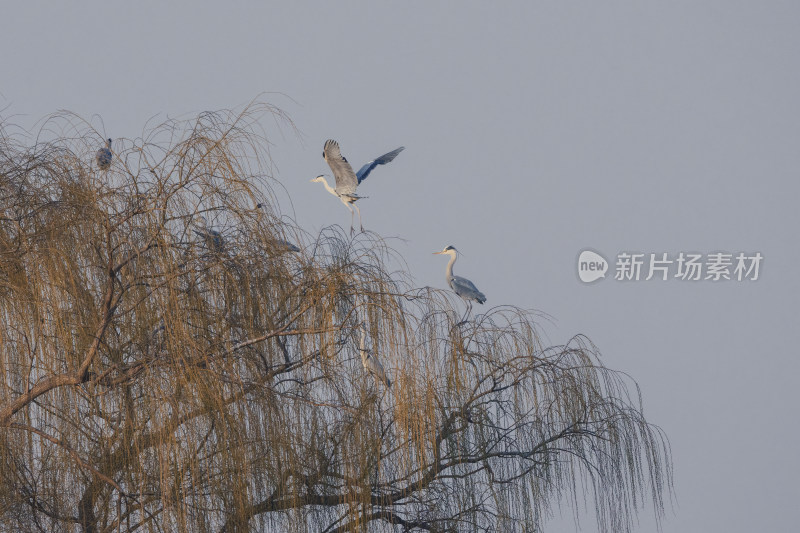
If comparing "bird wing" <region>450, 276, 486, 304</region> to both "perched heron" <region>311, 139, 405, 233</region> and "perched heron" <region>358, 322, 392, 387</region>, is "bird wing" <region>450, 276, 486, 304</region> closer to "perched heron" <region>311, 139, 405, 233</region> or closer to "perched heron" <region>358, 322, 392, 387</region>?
"perched heron" <region>311, 139, 405, 233</region>

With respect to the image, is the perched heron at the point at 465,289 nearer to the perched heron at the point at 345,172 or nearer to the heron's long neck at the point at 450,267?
the heron's long neck at the point at 450,267

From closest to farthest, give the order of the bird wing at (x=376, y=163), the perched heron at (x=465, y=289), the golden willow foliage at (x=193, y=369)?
the golden willow foliage at (x=193, y=369) < the bird wing at (x=376, y=163) < the perched heron at (x=465, y=289)

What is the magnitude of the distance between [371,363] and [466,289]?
251 centimetres

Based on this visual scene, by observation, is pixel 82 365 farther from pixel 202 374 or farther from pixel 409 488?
pixel 409 488

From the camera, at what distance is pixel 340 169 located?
6.49 meters

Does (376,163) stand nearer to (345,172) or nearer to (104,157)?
(345,172)

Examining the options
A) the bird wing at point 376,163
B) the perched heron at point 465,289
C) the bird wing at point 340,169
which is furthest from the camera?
the perched heron at point 465,289

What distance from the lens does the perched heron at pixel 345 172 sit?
6.36 m

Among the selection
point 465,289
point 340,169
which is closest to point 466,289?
point 465,289

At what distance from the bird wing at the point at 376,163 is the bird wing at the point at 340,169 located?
0.11m

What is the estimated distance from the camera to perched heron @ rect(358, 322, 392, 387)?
4.54 m

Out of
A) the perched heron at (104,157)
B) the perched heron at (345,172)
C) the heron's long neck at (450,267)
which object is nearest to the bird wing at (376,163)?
the perched heron at (345,172)

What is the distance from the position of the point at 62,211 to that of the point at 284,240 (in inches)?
37.9

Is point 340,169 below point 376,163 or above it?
below
